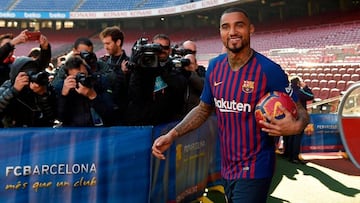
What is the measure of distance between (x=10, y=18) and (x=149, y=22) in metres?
12.5

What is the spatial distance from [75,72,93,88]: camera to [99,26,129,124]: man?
431mm

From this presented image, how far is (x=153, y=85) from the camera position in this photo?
2959 millimetres

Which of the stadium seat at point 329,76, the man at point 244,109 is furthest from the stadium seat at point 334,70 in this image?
the man at point 244,109

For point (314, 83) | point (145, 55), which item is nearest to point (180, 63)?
point (145, 55)

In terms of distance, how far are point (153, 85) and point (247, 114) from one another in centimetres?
118

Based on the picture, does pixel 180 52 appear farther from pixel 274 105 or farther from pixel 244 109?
pixel 274 105

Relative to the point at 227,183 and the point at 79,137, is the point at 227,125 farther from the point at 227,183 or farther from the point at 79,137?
the point at 79,137

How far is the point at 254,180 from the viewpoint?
1.94 m

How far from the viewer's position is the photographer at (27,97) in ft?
8.16

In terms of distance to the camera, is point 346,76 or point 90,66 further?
point 346,76

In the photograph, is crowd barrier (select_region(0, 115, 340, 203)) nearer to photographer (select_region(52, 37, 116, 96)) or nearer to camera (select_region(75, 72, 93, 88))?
camera (select_region(75, 72, 93, 88))

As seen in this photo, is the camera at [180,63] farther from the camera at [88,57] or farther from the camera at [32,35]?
the camera at [32,35]

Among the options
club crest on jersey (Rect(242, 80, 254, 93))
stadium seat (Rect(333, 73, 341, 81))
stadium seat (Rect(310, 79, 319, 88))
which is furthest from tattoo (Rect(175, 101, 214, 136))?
stadium seat (Rect(310, 79, 319, 88))

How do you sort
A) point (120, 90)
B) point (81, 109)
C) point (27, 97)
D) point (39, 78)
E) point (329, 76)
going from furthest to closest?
point (329, 76) < point (120, 90) < point (81, 109) < point (27, 97) < point (39, 78)
